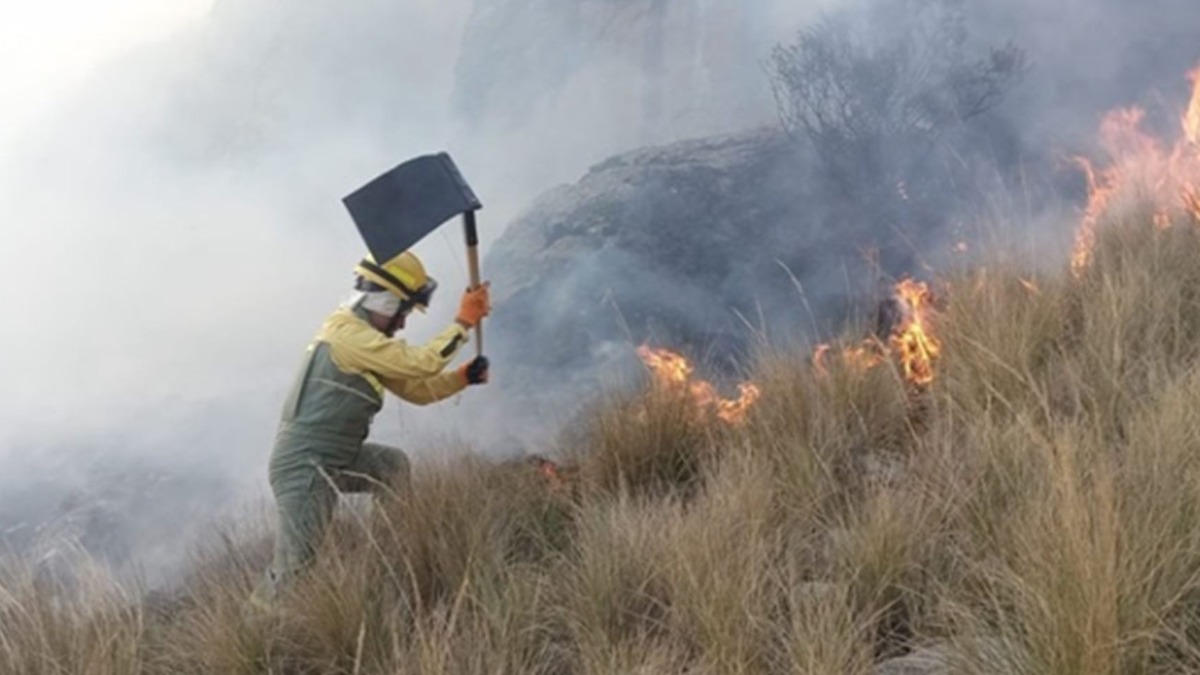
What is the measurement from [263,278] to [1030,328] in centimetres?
1505

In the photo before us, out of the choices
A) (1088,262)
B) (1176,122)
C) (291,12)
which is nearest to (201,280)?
(291,12)

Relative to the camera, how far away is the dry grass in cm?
237

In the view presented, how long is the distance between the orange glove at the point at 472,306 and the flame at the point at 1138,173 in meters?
→ 2.59

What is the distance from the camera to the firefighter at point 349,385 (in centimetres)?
428

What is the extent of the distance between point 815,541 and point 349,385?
2.04 metres

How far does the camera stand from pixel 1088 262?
4984 mm

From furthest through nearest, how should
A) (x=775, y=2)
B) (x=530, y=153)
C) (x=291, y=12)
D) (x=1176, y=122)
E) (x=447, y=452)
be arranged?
(x=291, y=12), (x=530, y=153), (x=775, y=2), (x=1176, y=122), (x=447, y=452)

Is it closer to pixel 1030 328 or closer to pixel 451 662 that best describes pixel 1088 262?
pixel 1030 328

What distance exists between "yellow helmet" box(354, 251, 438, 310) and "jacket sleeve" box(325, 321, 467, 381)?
0.19 m

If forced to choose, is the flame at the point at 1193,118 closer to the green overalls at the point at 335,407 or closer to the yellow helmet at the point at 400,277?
the yellow helmet at the point at 400,277

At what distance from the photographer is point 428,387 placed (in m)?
4.54

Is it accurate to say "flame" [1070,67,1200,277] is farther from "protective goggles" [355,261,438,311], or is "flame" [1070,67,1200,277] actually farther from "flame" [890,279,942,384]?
"protective goggles" [355,261,438,311]

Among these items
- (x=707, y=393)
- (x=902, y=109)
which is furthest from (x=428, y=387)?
(x=902, y=109)

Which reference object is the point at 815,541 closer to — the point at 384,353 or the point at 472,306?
the point at 472,306
